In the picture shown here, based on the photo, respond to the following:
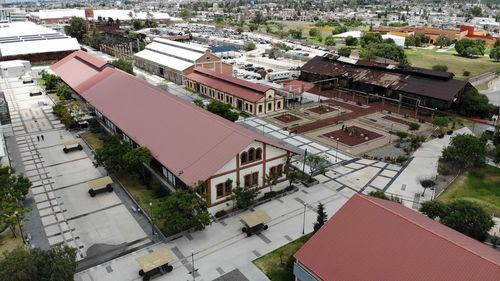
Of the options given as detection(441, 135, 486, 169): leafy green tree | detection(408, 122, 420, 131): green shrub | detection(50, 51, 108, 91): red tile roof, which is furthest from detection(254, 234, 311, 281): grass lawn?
detection(50, 51, 108, 91): red tile roof

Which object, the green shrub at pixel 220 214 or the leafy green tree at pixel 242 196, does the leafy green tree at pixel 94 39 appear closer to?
the green shrub at pixel 220 214

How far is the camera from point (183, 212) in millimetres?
31750

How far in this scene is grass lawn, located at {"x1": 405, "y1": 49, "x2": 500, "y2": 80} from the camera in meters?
105

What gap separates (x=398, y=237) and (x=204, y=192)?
18.3 metres

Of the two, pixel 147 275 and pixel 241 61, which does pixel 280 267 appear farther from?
pixel 241 61

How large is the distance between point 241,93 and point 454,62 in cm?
8185

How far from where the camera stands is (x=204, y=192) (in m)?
34.9

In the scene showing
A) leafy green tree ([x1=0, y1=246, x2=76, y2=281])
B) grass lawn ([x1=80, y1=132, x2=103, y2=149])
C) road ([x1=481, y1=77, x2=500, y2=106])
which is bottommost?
grass lawn ([x1=80, y1=132, x2=103, y2=149])

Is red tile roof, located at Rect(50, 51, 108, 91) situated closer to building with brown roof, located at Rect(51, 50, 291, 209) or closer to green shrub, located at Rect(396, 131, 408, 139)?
building with brown roof, located at Rect(51, 50, 291, 209)

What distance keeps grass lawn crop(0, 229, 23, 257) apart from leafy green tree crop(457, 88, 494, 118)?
226 feet

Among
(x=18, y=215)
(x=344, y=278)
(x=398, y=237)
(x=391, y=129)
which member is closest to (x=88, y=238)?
(x=18, y=215)

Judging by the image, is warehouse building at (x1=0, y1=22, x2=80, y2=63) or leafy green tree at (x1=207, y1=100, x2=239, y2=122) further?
warehouse building at (x1=0, y1=22, x2=80, y2=63)

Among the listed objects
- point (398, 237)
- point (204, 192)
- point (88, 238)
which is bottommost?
point (88, 238)

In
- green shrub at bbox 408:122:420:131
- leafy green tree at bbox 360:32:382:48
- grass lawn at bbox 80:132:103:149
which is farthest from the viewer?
leafy green tree at bbox 360:32:382:48
